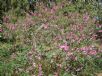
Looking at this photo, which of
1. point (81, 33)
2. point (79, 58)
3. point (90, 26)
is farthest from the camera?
point (90, 26)

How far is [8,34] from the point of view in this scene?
9.25 meters

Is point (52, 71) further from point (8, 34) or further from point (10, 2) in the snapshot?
point (10, 2)

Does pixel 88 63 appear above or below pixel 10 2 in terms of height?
below

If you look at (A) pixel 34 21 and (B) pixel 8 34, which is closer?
(B) pixel 8 34

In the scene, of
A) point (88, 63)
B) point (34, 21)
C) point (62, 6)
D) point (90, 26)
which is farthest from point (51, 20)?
point (88, 63)

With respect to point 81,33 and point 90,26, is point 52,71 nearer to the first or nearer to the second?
point 81,33

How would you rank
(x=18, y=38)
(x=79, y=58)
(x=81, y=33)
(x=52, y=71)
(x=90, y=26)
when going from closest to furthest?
(x=52, y=71), (x=79, y=58), (x=81, y=33), (x=18, y=38), (x=90, y=26)

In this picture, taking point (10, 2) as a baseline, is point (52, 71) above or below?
below

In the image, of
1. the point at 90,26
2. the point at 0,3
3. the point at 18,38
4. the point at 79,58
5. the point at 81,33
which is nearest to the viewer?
the point at 79,58

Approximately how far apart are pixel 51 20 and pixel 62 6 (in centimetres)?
224

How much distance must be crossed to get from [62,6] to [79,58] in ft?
17.8

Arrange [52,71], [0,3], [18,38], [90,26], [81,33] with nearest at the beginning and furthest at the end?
[52,71]
[81,33]
[18,38]
[90,26]
[0,3]

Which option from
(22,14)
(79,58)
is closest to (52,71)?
(79,58)

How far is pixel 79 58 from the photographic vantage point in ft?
22.7
